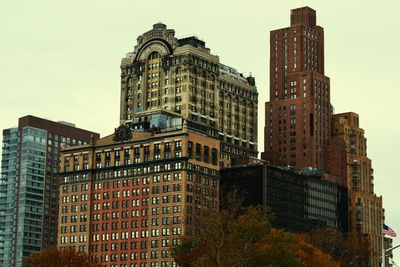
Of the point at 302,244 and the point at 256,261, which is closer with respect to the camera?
the point at 256,261

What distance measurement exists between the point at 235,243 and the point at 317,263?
189ft

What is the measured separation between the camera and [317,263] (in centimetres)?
17062

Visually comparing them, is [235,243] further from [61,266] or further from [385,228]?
[61,266]

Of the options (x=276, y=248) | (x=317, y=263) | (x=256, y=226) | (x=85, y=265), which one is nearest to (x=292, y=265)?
(x=276, y=248)

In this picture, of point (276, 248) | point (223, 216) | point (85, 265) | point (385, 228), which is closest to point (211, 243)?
point (223, 216)

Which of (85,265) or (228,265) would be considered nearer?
(228,265)

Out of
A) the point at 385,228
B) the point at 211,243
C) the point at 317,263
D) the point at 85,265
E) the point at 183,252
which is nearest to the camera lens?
the point at 211,243

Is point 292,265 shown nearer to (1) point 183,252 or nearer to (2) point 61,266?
(1) point 183,252

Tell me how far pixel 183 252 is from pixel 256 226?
30887 mm

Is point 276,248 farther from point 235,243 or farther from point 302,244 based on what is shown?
point 302,244

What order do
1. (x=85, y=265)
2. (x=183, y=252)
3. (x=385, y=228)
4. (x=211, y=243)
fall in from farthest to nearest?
(x=85, y=265) → (x=183, y=252) → (x=385, y=228) → (x=211, y=243)

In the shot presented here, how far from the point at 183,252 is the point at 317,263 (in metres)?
35.2

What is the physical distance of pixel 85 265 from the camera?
199 metres

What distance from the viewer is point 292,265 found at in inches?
5079
